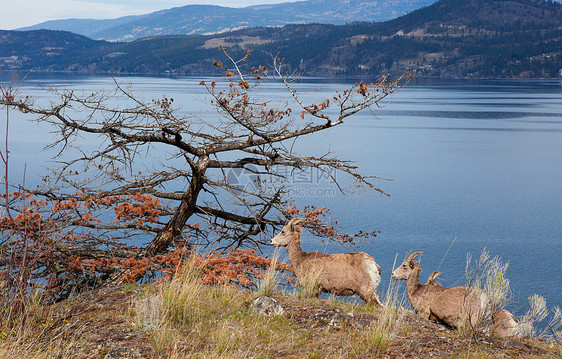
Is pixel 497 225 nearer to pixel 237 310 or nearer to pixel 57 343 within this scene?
pixel 237 310

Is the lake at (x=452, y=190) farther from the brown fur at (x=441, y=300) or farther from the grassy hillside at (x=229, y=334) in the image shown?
the grassy hillside at (x=229, y=334)

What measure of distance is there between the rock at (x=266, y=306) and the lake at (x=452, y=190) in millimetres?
1763

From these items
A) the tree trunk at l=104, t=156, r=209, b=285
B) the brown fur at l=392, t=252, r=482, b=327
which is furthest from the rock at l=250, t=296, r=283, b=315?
the tree trunk at l=104, t=156, r=209, b=285

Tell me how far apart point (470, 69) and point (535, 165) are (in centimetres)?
16308

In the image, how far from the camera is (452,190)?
112ft

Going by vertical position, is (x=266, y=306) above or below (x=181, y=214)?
below

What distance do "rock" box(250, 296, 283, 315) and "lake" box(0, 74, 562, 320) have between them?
1763mm

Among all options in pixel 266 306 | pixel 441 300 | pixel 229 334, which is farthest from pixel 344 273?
pixel 229 334

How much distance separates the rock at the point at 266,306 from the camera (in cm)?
609

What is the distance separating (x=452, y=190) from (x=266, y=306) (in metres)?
30.1

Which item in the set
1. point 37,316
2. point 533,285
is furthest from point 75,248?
point 533,285

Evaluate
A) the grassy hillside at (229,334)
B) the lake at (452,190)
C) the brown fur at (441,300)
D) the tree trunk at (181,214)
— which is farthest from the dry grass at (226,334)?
the tree trunk at (181,214)

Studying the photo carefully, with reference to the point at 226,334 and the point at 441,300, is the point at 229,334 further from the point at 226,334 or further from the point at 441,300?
the point at 441,300

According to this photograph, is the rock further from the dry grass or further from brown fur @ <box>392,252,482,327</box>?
brown fur @ <box>392,252,482,327</box>
